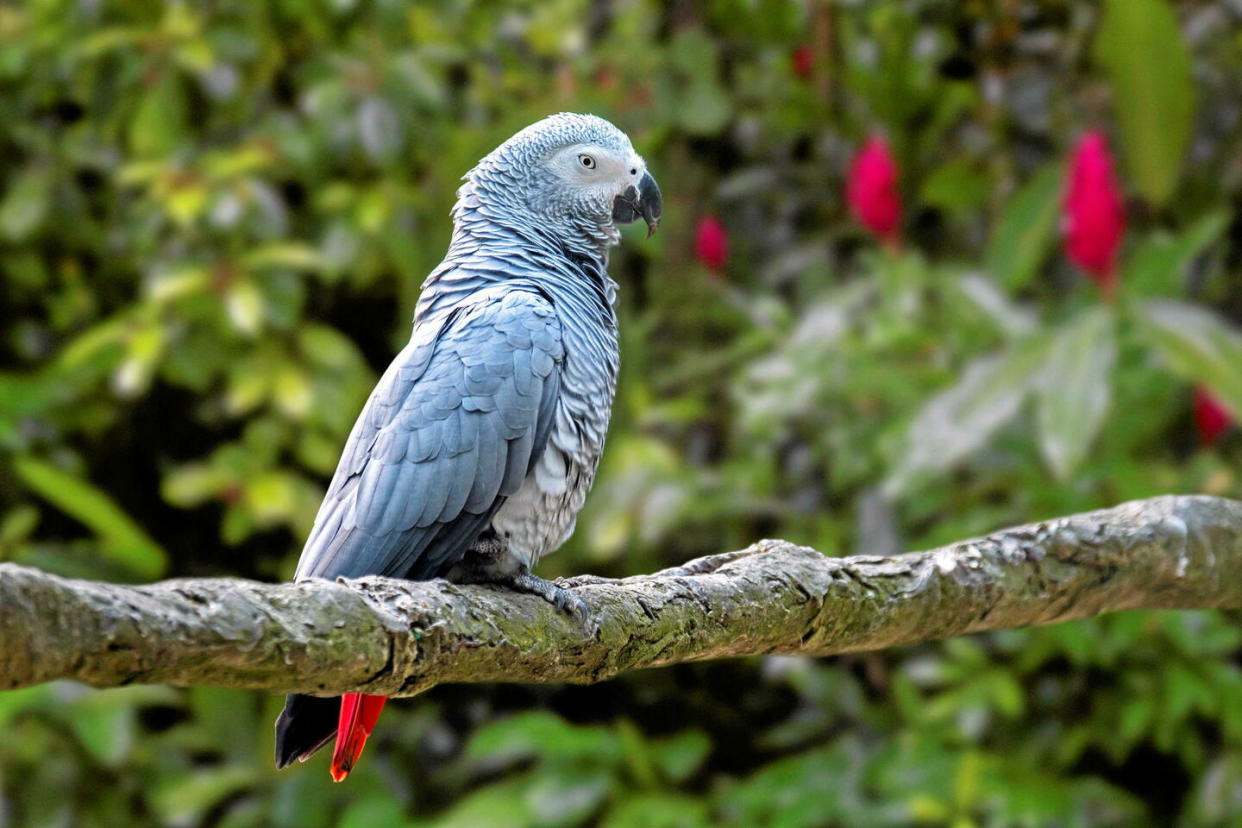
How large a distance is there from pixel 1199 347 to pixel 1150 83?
0.60 m

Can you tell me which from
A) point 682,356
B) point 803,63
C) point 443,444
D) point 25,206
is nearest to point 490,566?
point 443,444

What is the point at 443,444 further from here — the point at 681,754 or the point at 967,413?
the point at 681,754

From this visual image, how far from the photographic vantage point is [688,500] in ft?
7.59

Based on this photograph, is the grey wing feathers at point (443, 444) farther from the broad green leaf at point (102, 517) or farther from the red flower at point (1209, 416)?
the red flower at point (1209, 416)

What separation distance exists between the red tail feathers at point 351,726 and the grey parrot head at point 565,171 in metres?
0.52

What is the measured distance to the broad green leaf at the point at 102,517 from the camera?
2.22 meters

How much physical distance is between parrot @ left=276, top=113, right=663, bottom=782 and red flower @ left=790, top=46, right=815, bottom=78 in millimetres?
1520

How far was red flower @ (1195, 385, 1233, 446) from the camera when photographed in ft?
7.31

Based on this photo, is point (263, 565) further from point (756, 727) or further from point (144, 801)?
point (756, 727)

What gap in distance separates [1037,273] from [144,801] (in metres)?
2.08

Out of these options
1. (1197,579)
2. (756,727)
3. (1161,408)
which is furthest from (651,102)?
(1197,579)

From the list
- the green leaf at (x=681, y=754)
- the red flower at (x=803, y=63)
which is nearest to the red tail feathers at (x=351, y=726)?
the green leaf at (x=681, y=754)

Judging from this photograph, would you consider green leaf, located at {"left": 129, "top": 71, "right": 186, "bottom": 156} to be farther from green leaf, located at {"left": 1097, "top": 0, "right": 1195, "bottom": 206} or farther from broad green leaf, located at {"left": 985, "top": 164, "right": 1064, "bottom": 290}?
green leaf, located at {"left": 1097, "top": 0, "right": 1195, "bottom": 206}

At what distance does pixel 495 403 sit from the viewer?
120cm
